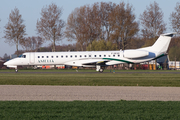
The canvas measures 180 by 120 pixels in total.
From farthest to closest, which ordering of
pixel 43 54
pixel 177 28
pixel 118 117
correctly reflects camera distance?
pixel 177 28 → pixel 43 54 → pixel 118 117

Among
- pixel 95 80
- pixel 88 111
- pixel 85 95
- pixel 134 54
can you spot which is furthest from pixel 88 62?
pixel 88 111

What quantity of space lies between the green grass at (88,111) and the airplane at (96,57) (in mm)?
25506

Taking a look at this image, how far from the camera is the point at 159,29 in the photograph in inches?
2012

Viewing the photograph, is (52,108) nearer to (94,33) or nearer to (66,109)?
(66,109)

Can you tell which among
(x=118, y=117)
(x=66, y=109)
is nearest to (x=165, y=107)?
(x=118, y=117)

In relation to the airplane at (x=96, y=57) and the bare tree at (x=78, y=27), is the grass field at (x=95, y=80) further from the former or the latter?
the bare tree at (x=78, y=27)

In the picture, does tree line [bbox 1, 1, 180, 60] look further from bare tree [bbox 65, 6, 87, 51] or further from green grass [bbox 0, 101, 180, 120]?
green grass [bbox 0, 101, 180, 120]

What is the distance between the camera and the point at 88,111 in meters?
7.94

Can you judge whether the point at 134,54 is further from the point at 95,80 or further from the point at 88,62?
the point at 95,80

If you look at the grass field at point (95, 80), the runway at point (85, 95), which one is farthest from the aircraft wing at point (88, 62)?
the runway at point (85, 95)

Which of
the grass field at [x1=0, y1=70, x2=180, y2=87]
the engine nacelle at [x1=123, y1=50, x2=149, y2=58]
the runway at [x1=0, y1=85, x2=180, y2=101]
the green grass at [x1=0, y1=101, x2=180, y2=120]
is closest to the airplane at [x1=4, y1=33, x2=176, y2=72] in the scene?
the engine nacelle at [x1=123, y1=50, x2=149, y2=58]

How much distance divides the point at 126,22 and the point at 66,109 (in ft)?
159

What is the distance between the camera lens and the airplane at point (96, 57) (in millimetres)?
35031

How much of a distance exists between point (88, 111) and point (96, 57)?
27.2 m
